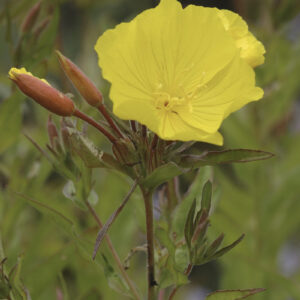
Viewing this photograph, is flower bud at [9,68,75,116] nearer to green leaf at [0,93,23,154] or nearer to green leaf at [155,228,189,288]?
green leaf at [155,228,189,288]

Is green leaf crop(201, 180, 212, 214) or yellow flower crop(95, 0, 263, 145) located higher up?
yellow flower crop(95, 0, 263, 145)

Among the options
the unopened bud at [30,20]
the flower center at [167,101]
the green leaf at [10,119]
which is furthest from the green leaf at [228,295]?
the unopened bud at [30,20]

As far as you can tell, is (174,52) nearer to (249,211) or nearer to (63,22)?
(249,211)

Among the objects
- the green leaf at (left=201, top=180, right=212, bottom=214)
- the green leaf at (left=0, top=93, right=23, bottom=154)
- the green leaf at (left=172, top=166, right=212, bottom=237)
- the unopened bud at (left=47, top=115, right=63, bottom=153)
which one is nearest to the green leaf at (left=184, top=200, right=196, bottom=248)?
the green leaf at (left=201, top=180, right=212, bottom=214)

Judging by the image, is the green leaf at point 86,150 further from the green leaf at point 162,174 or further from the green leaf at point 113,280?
the green leaf at point 113,280

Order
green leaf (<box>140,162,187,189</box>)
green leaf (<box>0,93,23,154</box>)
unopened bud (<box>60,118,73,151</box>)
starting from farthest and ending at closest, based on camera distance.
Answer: green leaf (<box>0,93,23,154</box>), unopened bud (<box>60,118,73,151</box>), green leaf (<box>140,162,187,189</box>)
